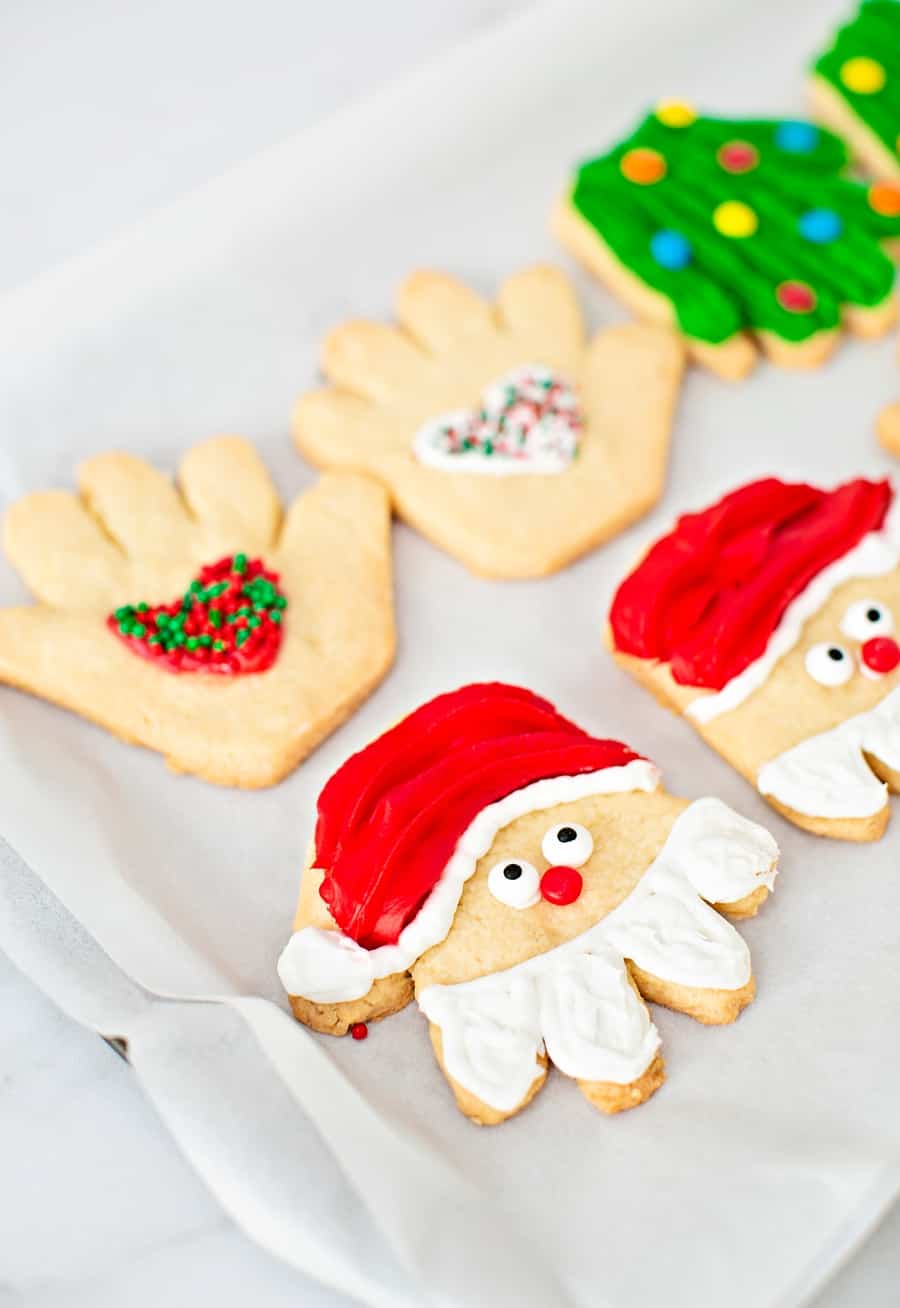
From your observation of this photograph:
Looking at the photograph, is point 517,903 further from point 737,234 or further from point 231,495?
point 737,234

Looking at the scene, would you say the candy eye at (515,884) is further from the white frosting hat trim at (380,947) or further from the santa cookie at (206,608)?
the santa cookie at (206,608)

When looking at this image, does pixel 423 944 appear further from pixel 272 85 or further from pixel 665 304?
pixel 272 85

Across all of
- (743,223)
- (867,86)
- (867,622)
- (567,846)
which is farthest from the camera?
(867,86)

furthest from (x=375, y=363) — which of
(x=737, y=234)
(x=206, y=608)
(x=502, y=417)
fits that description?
(x=737, y=234)

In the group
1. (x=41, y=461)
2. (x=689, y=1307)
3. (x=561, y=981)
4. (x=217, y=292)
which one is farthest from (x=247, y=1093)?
(x=217, y=292)

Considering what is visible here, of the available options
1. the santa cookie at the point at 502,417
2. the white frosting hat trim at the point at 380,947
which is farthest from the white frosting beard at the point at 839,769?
the santa cookie at the point at 502,417

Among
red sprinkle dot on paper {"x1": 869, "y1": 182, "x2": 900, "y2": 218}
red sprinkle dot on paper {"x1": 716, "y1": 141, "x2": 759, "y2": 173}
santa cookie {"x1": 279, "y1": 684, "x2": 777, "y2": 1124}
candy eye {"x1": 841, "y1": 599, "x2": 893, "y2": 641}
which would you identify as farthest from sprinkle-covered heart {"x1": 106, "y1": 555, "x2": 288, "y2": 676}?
red sprinkle dot on paper {"x1": 869, "y1": 182, "x2": 900, "y2": 218}
